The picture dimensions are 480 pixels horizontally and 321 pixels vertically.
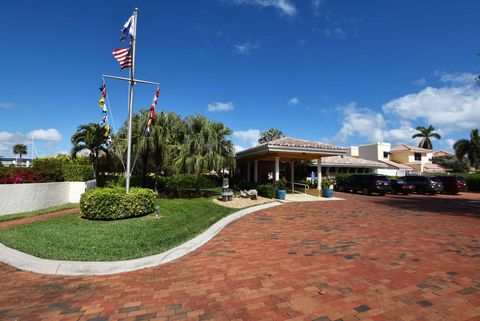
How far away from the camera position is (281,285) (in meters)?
4.14

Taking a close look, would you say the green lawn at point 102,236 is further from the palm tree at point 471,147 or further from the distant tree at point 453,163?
the distant tree at point 453,163

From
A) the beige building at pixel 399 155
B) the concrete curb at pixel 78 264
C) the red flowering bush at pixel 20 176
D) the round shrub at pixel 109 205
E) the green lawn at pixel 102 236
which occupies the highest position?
the beige building at pixel 399 155

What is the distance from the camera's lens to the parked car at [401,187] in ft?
73.6

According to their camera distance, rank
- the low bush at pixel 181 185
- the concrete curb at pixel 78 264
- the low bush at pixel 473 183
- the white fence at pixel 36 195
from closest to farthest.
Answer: the concrete curb at pixel 78 264 < the white fence at pixel 36 195 < the low bush at pixel 181 185 < the low bush at pixel 473 183

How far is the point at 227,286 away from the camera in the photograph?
4.14m

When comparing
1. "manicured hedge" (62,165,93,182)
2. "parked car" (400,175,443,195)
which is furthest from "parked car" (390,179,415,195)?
"manicured hedge" (62,165,93,182)

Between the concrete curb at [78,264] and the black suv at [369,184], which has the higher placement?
the black suv at [369,184]

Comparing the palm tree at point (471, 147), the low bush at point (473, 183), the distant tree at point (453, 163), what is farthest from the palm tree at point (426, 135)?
the low bush at point (473, 183)

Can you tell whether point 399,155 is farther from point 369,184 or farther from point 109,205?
point 109,205

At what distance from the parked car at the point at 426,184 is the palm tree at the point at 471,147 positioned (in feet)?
66.4

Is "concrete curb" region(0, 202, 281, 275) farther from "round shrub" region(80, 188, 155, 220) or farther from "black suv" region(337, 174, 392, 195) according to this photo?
"black suv" region(337, 174, 392, 195)

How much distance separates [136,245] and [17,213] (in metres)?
7.40

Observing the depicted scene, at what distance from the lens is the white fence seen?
9953mm

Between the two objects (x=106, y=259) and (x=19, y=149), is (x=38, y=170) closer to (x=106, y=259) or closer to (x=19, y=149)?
(x=106, y=259)
